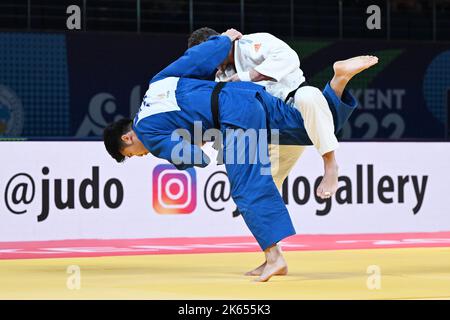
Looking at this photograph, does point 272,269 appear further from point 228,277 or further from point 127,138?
point 127,138

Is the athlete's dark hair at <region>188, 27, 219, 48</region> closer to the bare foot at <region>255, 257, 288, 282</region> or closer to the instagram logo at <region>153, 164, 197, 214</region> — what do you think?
the bare foot at <region>255, 257, 288, 282</region>

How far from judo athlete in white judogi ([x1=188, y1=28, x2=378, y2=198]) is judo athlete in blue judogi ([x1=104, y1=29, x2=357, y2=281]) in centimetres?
9

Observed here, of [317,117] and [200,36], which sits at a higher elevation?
[200,36]

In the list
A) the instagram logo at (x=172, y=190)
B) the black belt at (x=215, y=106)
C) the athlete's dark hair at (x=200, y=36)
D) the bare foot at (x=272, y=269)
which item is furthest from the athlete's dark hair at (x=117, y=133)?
the instagram logo at (x=172, y=190)

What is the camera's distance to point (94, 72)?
49.3 ft

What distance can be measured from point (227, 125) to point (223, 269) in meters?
1.24

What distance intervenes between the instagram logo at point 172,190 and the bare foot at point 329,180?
4257mm

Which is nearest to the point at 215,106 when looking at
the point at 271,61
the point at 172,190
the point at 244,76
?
the point at 244,76

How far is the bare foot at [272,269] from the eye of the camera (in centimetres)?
576

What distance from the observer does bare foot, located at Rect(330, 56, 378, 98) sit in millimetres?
5914

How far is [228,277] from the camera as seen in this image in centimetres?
615

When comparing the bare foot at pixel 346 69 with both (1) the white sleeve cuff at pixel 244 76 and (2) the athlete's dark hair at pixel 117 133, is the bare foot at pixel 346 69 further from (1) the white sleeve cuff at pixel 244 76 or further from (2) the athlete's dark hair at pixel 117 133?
(2) the athlete's dark hair at pixel 117 133

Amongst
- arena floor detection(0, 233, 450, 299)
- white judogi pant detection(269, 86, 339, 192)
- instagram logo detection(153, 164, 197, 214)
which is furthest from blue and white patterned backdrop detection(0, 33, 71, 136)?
white judogi pant detection(269, 86, 339, 192)
